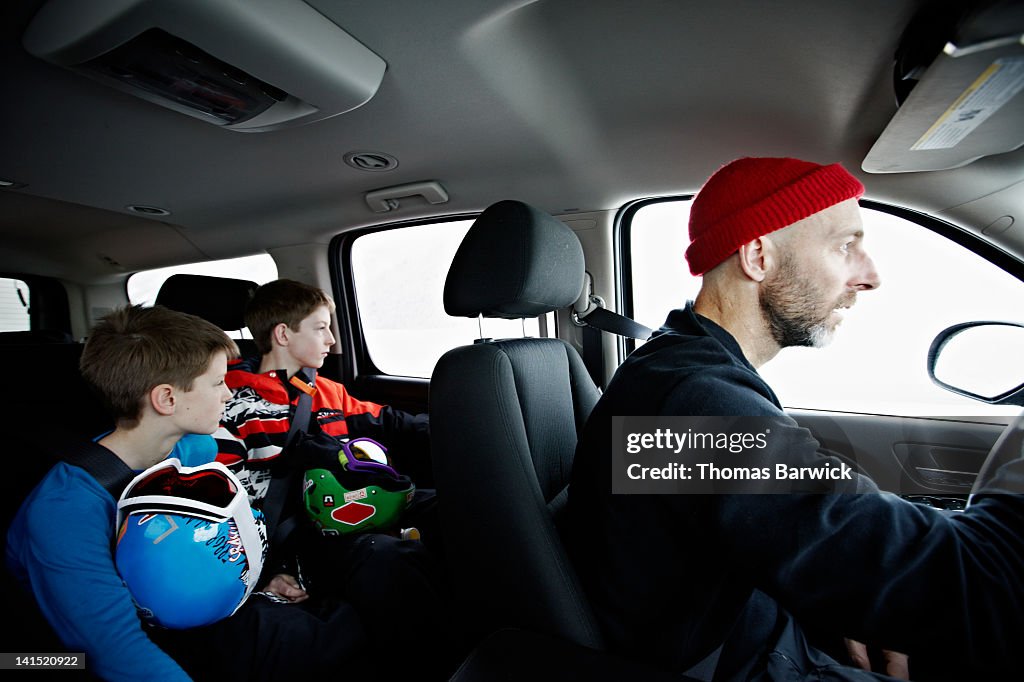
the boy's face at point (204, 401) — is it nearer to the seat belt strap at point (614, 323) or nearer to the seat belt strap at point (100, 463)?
the seat belt strap at point (100, 463)

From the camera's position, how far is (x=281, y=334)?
2188 millimetres

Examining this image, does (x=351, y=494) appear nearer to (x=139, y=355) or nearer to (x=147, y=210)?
(x=139, y=355)

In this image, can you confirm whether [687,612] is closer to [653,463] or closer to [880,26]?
[653,463]

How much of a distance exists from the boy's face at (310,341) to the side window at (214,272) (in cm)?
117

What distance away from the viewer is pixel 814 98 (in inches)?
52.9

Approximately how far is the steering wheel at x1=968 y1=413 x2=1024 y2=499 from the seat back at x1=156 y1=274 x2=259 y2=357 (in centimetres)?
280

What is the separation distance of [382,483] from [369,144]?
3.97 feet

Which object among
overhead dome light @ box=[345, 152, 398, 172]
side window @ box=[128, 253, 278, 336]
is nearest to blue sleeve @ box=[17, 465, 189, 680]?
overhead dome light @ box=[345, 152, 398, 172]

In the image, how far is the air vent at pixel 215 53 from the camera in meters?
1.05

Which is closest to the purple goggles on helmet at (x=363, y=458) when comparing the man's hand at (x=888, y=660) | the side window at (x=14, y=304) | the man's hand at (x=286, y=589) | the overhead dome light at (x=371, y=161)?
the man's hand at (x=286, y=589)

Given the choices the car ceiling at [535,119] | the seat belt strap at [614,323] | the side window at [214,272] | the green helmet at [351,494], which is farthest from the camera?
the side window at [214,272]

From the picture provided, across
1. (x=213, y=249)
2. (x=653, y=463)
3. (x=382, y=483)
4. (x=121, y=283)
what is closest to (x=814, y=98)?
(x=653, y=463)

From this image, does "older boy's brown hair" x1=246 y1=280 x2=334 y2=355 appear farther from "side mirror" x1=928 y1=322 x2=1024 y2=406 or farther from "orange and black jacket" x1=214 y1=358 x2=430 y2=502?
"side mirror" x1=928 y1=322 x2=1024 y2=406

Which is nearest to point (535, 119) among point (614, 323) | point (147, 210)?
point (614, 323)
